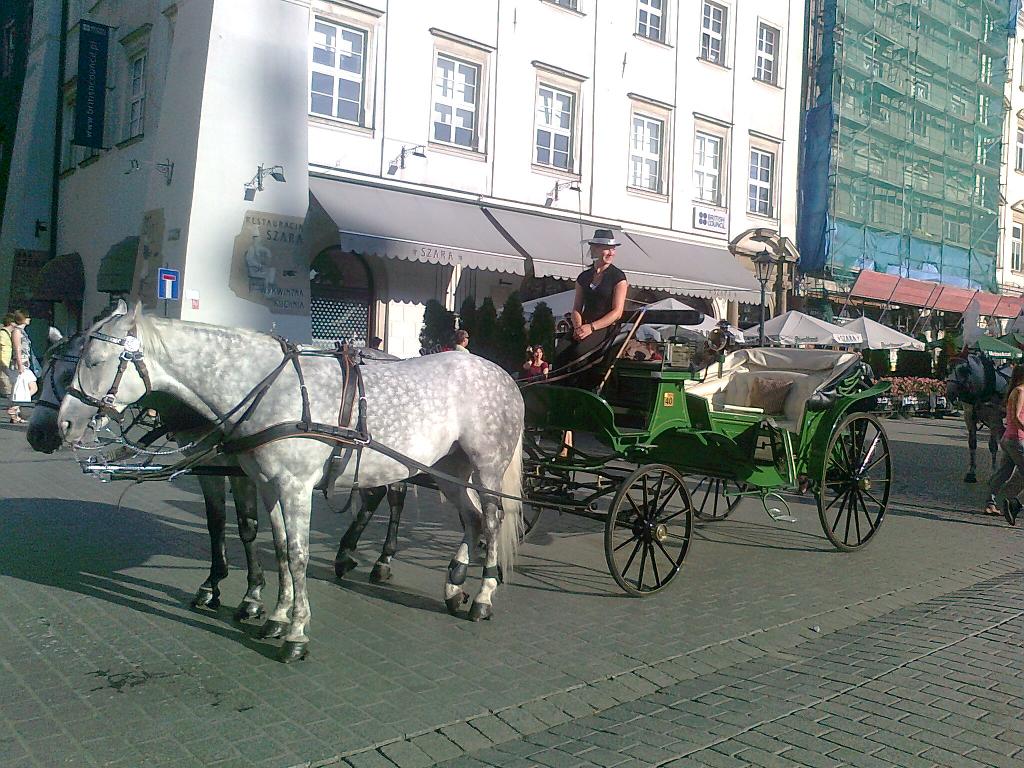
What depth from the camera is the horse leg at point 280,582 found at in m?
4.57

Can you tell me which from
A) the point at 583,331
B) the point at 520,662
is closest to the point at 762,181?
the point at 583,331

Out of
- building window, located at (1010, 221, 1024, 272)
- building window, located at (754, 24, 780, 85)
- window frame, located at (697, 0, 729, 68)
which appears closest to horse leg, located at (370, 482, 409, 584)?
window frame, located at (697, 0, 729, 68)

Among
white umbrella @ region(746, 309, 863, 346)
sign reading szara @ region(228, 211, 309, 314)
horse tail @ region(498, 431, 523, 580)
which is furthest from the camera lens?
white umbrella @ region(746, 309, 863, 346)

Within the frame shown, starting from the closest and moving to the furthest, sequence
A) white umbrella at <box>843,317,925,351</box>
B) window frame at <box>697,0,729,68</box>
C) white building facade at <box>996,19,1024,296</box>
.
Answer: white umbrella at <box>843,317,925,351</box>, window frame at <box>697,0,729,68</box>, white building facade at <box>996,19,1024,296</box>

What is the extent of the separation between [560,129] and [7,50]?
15305mm

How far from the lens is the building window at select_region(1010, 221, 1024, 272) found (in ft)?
110

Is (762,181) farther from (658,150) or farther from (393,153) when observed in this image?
(393,153)

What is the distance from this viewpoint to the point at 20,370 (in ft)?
46.2

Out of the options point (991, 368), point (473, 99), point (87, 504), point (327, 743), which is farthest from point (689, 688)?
point (473, 99)

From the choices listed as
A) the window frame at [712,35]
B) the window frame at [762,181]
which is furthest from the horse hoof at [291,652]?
the window frame at [762,181]

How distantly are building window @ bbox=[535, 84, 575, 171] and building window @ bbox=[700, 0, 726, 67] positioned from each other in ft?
14.7

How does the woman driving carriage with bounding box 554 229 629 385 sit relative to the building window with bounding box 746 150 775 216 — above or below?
below

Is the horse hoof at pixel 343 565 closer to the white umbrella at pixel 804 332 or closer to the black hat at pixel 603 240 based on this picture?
the black hat at pixel 603 240

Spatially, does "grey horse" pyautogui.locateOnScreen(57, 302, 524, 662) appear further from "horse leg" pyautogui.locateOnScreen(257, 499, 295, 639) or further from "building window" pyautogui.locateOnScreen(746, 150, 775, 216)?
"building window" pyautogui.locateOnScreen(746, 150, 775, 216)
